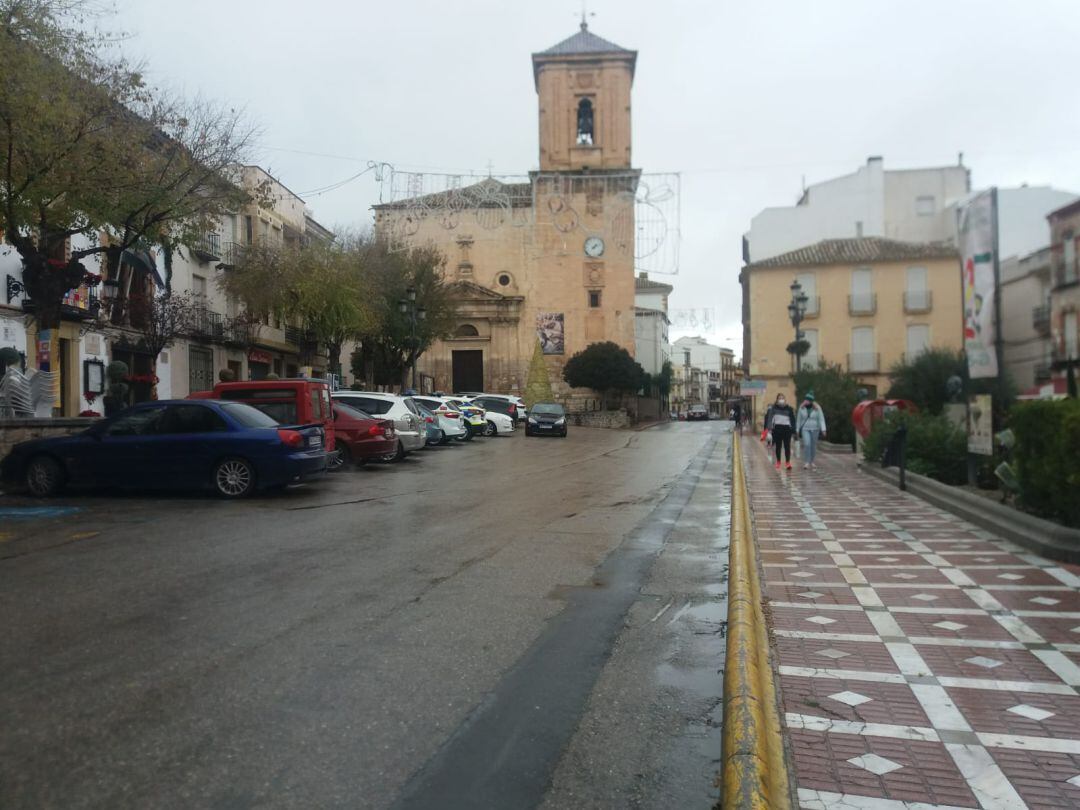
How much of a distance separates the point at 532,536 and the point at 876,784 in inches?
229

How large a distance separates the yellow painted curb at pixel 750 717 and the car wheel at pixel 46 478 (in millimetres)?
9600

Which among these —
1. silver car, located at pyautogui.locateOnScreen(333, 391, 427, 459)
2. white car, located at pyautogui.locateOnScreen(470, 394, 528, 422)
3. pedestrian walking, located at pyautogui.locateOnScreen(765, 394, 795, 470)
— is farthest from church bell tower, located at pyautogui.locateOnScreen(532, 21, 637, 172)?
pedestrian walking, located at pyautogui.locateOnScreen(765, 394, 795, 470)

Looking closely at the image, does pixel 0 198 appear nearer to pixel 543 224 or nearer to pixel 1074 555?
pixel 1074 555

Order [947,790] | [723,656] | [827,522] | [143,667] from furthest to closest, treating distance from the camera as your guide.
Result: [827,522]
[723,656]
[143,667]
[947,790]

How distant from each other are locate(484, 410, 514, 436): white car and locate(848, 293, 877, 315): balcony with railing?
24.6 metres

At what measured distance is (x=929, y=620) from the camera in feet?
17.9

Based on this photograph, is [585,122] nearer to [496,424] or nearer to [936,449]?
[496,424]

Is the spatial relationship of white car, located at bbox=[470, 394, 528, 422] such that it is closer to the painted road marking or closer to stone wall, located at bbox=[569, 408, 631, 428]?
stone wall, located at bbox=[569, 408, 631, 428]

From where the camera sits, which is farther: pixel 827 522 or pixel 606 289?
pixel 606 289

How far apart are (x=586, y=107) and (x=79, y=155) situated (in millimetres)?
49997

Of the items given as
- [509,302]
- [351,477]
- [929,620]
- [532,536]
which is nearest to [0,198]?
[351,477]

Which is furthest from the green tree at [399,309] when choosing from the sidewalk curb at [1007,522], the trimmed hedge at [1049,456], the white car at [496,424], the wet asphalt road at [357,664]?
the trimmed hedge at [1049,456]

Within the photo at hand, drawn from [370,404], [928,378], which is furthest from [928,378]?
[370,404]

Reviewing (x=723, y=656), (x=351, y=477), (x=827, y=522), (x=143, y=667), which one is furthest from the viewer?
(x=351, y=477)
